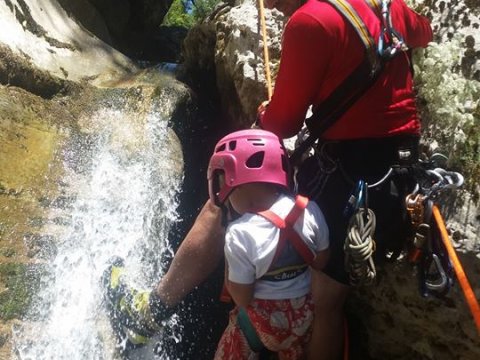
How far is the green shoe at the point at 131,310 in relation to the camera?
3725 millimetres

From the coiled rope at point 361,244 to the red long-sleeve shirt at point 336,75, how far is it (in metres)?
0.42

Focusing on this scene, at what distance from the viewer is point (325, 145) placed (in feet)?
9.52

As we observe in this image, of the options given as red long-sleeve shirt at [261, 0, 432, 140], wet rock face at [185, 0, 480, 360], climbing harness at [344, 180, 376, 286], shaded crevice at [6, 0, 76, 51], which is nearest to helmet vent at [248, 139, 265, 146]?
red long-sleeve shirt at [261, 0, 432, 140]

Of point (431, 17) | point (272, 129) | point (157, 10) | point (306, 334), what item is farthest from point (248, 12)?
point (157, 10)

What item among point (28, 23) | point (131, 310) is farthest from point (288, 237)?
point (28, 23)

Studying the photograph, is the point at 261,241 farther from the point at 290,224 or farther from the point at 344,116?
the point at 344,116

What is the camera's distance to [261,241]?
8.74 ft

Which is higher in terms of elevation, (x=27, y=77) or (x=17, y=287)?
(x=27, y=77)

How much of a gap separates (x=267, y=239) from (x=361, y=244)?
1.52 ft

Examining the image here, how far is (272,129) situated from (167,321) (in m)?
1.74

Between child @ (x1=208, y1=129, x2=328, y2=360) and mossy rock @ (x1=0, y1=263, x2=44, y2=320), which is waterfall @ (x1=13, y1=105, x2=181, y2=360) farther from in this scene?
child @ (x1=208, y1=129, x2=328, y2=360)

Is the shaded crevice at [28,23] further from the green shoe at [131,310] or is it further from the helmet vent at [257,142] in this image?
the helmet vent at [257,142]

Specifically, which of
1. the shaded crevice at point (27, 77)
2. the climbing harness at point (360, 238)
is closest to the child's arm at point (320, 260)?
the climbing harness at point (360, 238)

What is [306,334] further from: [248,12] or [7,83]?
[7,83]
